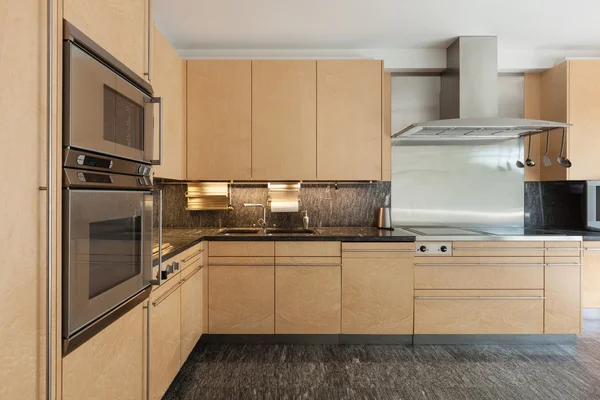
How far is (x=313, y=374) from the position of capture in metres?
2.70

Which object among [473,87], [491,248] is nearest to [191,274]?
[491,248]

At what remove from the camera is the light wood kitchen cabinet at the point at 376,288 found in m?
3.15

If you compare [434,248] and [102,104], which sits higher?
[102,104]

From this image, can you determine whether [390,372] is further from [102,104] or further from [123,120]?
[102,104]

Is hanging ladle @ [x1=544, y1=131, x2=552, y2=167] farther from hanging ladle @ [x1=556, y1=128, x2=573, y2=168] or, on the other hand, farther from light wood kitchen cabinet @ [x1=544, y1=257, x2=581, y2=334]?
light wood kitchen cabinet @ [x1=544, y1=257, x2=581, y2=334]

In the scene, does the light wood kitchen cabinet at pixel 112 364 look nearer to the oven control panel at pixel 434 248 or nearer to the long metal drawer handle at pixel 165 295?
the long metal drawer handle at pixel 165 295

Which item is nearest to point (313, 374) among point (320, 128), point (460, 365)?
point (460, 365)

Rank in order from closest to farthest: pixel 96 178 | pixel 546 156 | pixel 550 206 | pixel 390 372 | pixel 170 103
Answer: pixel 96 178, pixel 390 372, pixel 170 103, pixel 546 156, pixel 550 206

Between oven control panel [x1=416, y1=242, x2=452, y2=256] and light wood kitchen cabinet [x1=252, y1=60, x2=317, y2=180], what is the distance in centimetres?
107

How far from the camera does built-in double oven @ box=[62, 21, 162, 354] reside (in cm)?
121

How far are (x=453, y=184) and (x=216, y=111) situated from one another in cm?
235

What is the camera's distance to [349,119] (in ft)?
11.3

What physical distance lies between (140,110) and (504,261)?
2.88 meters

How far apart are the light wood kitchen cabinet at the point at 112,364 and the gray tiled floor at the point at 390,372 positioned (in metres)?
0.80
